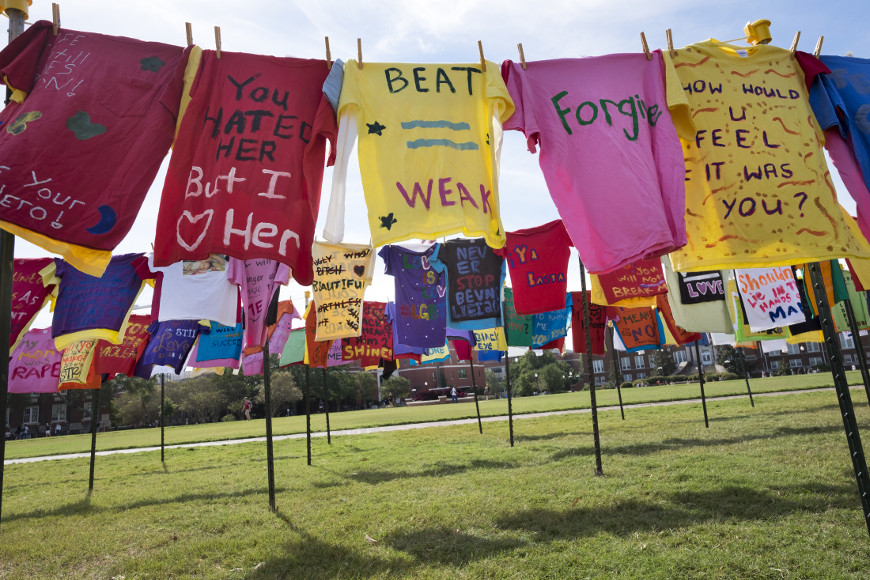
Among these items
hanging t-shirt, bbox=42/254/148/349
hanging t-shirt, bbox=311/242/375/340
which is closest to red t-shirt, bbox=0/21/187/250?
hanging t-shirt, bbox=42/254/148/349

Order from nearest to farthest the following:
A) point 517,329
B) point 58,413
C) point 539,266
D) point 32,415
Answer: point 539,266
point 517,329
point 32,415
point 58,413

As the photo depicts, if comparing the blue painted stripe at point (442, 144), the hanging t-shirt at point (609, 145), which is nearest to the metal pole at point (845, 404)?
the hanging t-shirt at point (609, 145)

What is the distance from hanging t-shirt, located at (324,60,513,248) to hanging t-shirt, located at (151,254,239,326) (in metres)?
4.21

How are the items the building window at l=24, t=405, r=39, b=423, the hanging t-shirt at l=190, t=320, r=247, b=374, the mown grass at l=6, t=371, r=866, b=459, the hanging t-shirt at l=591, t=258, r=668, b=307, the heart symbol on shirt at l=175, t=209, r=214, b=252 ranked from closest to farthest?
the heart symbol on shirt at l=175, t=209, r=214, b=252
the hanging t-shirt at l=591, t=258, r=668, b=307
the hanging t-shirt at l=190, t=320, r=247, b=374
the mown grass at l=6, t=371, r=866, b=459
the building window at l=24, t=405, r=39, b=423

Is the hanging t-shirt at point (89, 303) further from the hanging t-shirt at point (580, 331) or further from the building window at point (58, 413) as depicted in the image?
the building window at point (58, 413)

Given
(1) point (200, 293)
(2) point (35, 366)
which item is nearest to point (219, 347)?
(1) point (200, 293)

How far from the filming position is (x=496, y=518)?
5188 millimetres

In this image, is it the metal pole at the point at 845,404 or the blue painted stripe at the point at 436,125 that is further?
the blue painted stripe at the point at 436,125

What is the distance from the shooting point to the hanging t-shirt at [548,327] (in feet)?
38.6

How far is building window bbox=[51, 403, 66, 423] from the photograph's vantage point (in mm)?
59312

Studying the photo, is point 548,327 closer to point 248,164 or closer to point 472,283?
point 472,283

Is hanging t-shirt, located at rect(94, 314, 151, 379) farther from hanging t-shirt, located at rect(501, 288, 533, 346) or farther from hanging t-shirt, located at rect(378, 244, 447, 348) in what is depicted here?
hanging t-shirt, located at rect(501, 288, 533, 346)

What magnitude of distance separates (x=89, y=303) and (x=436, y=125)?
5991mm

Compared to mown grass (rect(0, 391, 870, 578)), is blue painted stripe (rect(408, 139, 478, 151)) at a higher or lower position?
higher
